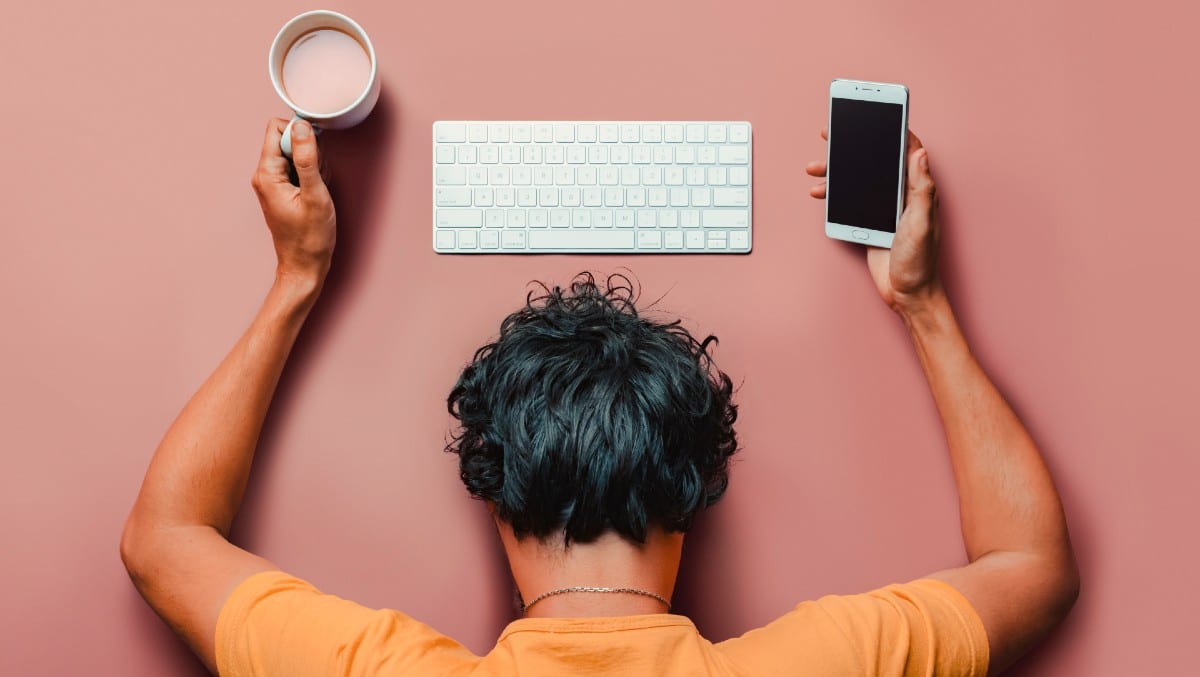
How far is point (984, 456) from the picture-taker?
1.06m

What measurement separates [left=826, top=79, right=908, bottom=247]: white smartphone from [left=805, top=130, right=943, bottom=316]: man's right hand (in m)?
0.01

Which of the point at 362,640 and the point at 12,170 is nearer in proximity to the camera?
the point at 362,640

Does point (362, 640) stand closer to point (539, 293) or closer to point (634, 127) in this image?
point (539, 293)

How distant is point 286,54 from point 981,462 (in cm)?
94

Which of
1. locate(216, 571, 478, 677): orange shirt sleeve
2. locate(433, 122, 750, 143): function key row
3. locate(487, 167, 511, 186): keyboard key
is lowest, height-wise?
locate(216, 571, 478, 677): orange shirt sleeve

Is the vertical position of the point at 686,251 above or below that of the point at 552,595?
above

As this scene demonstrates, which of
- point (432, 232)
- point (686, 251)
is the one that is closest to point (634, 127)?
point (686, 251)

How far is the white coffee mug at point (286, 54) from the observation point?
40.0 inches

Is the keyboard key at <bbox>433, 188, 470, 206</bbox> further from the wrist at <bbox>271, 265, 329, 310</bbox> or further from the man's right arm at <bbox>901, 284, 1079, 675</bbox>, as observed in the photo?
the man's right arm at <bbox>901, 284, 1079, 675</bbox>

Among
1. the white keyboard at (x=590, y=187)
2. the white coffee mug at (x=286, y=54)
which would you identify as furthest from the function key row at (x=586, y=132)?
the white coffee mug at (x=286, y=54)

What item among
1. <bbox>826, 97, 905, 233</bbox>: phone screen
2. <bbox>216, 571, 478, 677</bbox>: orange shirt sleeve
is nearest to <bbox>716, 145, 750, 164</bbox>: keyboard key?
<bbox>826, 97, 905, 233</bbox>: phone screen

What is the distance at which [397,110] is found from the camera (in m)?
1.12

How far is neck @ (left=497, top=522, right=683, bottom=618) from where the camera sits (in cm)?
86

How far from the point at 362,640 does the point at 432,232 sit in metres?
0.49
